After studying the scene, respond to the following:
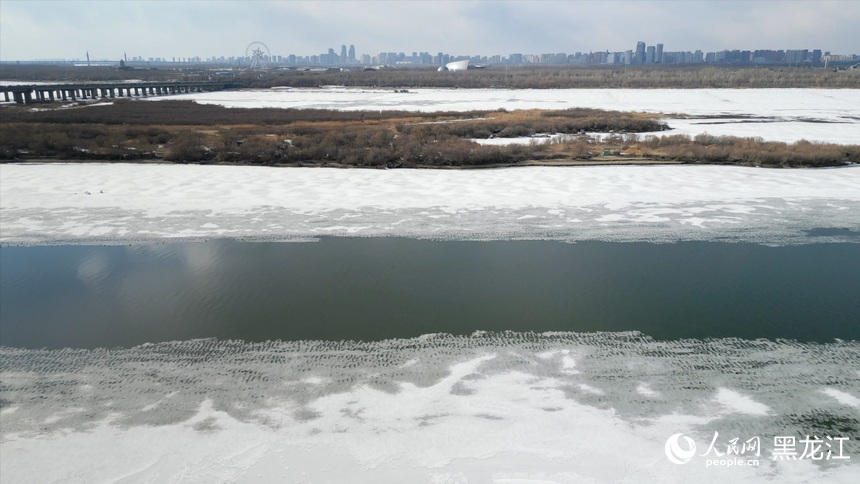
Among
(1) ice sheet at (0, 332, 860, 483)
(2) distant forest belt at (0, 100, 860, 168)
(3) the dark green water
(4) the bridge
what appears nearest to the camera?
(1) ice sheet at (0, 332, 860, 483)

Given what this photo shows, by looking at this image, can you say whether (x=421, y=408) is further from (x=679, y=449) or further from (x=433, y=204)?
(x=433, y=204)

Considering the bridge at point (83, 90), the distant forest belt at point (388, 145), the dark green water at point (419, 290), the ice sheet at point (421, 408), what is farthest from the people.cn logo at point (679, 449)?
the bridge at point (83, 90)

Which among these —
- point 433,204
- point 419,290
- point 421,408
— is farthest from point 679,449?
point 433,204

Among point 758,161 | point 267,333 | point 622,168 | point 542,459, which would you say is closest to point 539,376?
point 542,459

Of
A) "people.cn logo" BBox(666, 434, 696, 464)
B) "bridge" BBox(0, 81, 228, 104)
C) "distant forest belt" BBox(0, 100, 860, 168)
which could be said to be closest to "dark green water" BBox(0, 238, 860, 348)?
"people.cn logo" BBox(666, 434, 696, 464)

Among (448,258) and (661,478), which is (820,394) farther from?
(448,258)

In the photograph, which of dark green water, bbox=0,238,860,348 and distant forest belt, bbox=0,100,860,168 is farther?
distant forest belt, bbox=0,100,860,168

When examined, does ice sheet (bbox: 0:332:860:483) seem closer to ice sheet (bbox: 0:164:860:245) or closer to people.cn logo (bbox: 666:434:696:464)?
people.cn logo (bbox: 666:434:696:464)
